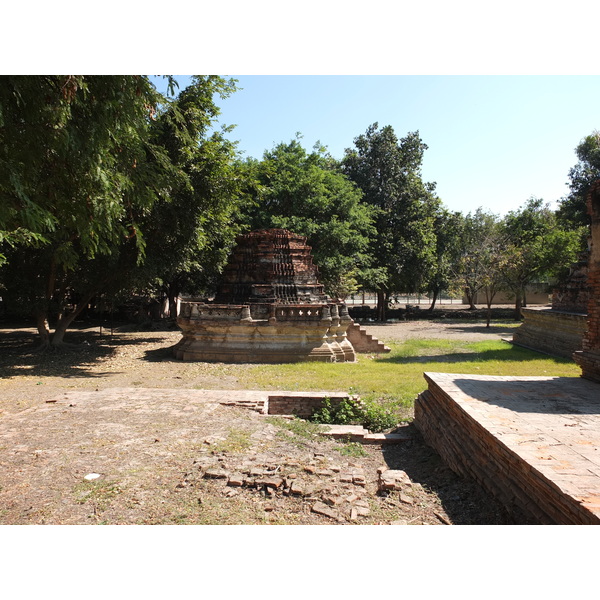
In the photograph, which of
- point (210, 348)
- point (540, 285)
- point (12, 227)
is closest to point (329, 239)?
point (210, 348)

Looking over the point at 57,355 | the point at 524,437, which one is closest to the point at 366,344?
the point at 57,355

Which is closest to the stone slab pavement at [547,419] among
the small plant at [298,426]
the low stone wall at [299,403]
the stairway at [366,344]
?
the low stone wall at [299,403]

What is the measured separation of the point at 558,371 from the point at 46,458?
11.5 meters

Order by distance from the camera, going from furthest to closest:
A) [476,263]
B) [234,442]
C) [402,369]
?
[476,263] < [402,369] < [234,442]

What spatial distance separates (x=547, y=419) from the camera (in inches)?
189

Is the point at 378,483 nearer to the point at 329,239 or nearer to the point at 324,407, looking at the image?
the point at 324,407

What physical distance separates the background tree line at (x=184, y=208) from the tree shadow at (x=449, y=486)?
5.14 m

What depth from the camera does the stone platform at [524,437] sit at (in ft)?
Result: 10.0

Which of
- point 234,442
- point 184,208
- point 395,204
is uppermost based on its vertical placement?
point 395,204

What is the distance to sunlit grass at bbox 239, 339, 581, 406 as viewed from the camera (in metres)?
9.17

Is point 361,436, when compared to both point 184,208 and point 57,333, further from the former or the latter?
point 57,333

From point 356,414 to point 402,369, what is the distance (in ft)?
13.9

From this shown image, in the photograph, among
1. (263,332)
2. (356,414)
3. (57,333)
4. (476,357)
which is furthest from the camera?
(57,333)

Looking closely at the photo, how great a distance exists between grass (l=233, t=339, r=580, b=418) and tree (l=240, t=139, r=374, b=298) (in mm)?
7720
